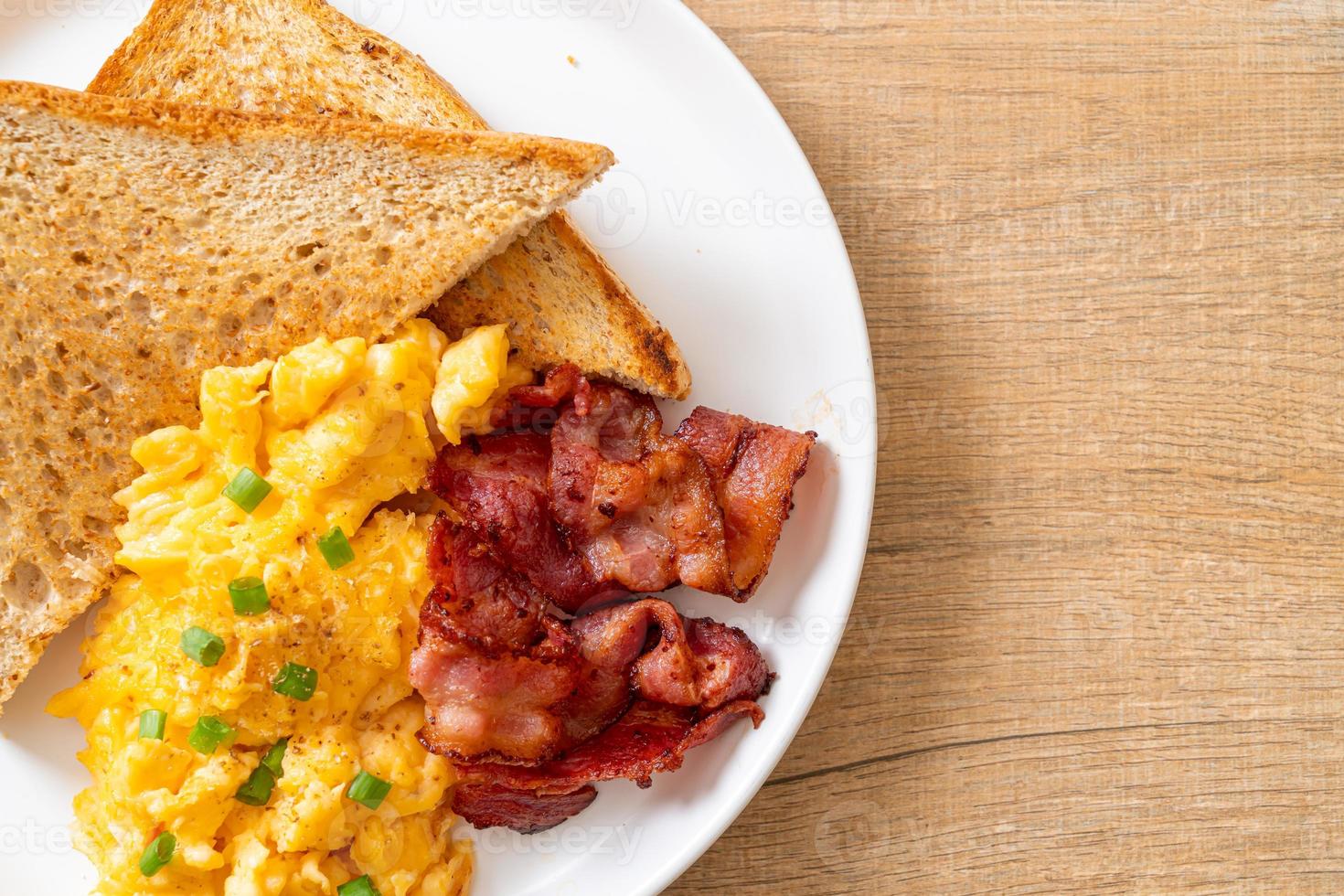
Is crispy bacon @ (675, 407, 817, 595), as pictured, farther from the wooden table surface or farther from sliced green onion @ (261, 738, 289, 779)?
sliced green onion @ (261, 738, 289, 779)

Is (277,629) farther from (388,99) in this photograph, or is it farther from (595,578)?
(388,99)

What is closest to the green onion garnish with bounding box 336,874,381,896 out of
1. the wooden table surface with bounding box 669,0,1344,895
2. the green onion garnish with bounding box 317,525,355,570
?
the green onion garnish with bounding box 317,525,355,570

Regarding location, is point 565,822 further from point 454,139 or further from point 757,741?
point 454,139

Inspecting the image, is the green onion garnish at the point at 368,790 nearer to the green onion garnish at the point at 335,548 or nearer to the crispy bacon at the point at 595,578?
the crispy bacon at the point at 595,578

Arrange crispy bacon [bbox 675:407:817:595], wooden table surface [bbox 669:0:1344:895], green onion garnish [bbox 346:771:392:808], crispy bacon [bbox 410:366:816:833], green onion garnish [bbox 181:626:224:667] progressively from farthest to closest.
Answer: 1. wooden table surface [bbox 669:0:1344:895]
2. crispy bacon [bbox 675:407:817:595]
3. crispy bacon [bbox 410:366:816:833]
4. green onion garnish [bbox 346:771:392:808]
5. green onion garnish [bbox 181:626:224:667]

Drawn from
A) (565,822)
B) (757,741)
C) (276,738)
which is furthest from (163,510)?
(757,741)
